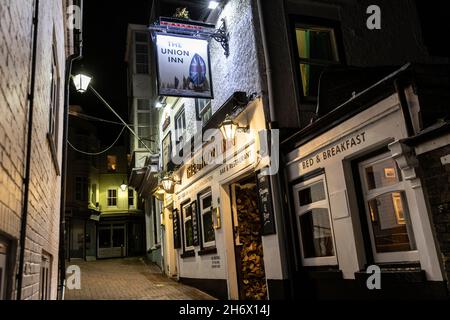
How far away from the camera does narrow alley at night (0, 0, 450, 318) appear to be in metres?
3.92

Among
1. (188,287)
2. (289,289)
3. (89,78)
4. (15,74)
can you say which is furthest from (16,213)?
(188,287)

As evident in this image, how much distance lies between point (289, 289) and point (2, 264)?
5.84 m

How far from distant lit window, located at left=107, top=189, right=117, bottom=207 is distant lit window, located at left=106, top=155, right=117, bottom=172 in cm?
206

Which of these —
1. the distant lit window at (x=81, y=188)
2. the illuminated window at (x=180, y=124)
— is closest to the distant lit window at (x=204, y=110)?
the illuminated window at (x=180, y=124)

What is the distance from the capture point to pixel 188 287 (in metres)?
12.6

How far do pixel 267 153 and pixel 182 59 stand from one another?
3.19 m

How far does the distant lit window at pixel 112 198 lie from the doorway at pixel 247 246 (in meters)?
26.8

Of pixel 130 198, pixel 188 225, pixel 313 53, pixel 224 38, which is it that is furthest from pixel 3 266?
pixel 130 198

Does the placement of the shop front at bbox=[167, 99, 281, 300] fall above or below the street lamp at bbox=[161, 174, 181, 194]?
below

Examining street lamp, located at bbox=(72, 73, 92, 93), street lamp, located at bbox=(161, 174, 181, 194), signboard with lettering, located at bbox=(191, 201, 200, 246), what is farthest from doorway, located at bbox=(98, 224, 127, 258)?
street lamp, located at bbox=(72, 73, 92, 93)

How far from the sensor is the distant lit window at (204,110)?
38.7 feet

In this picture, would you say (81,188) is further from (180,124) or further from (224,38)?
(224,38)

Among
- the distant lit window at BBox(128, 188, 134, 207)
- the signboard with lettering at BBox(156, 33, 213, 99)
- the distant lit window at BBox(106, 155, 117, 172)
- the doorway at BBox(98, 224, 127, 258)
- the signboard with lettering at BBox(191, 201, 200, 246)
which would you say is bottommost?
the signboard with lettering at BBox(191, 201, 200, 246)
